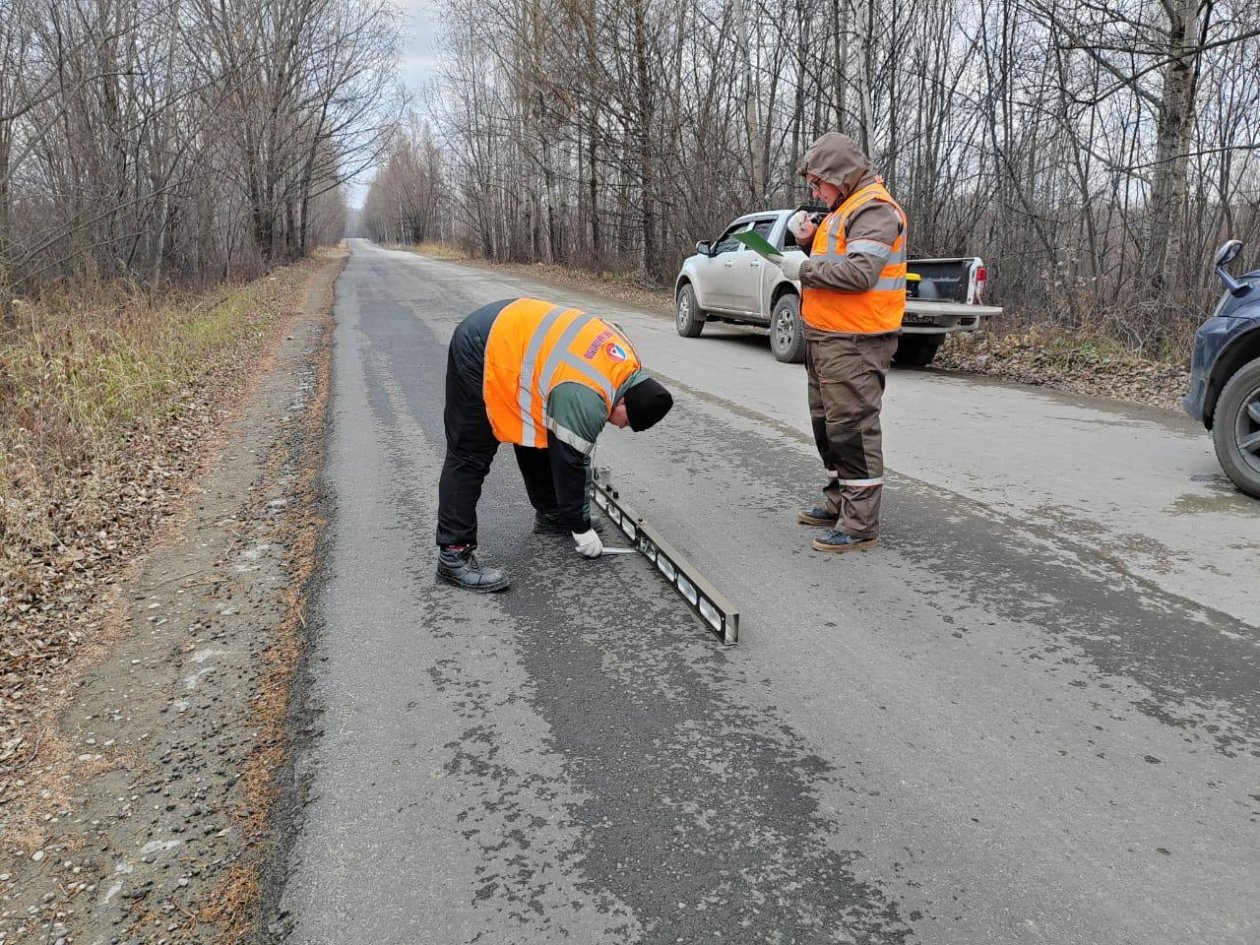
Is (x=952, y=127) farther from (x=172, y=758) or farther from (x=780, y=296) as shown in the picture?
(x=172, y=758)

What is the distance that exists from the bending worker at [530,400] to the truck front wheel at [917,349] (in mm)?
7399

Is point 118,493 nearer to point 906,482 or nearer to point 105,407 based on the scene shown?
point 105,407

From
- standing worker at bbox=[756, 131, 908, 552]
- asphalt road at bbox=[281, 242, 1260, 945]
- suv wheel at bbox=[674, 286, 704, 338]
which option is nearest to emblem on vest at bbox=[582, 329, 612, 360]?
asphalt road at bbox=[281, 242, 1260, 945]

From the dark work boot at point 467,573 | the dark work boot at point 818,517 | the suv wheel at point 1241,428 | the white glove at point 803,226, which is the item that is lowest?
the dark work boot at point 467,573

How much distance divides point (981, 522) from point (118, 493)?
536 cm

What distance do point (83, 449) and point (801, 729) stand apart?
19.6ft

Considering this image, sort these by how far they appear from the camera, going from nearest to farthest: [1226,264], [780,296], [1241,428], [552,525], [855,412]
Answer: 1. [855,412]
2. [552,525]
3. [1241,428]
4. [1226,264]
5. [780,296]

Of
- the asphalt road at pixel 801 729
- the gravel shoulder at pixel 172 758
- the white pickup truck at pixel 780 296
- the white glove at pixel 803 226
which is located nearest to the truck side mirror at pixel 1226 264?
the asphalt road at pixel 801 729

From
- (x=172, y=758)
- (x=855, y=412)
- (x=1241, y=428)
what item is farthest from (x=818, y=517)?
(x=172, y=758)

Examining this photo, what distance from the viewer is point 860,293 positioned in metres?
4.27

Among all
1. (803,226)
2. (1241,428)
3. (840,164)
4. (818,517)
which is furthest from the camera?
(1241,428)

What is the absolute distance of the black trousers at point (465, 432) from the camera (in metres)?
3.77

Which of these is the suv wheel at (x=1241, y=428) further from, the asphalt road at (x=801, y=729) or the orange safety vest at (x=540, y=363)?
the orange safety vest at (x=540, y=363)

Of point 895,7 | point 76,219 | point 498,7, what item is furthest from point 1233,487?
point 498,7
